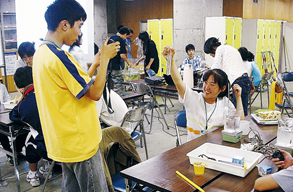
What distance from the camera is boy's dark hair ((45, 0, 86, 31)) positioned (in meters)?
1.49

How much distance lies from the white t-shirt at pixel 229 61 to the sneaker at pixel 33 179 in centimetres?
259

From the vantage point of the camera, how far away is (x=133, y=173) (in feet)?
5.22

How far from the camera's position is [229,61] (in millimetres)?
4105

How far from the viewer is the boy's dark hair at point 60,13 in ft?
4.90

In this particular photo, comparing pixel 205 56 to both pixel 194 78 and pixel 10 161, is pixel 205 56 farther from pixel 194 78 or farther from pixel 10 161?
pixel 10 161

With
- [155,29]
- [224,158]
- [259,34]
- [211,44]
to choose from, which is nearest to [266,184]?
[224,158]

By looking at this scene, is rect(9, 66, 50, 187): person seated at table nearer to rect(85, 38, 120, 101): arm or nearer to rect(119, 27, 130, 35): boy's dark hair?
rect(85, 38, 120, 101): arm

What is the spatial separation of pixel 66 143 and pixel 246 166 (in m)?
0.93

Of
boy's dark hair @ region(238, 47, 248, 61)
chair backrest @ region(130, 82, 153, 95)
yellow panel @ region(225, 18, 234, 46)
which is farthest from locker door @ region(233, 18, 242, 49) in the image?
chair backrest @ region(130, 82, 153, 95)

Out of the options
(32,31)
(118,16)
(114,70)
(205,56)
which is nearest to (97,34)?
(118,16)

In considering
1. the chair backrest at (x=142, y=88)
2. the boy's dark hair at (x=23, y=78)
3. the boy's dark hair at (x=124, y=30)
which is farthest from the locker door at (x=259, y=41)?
the boy's dark hair at (x=23, y=78)

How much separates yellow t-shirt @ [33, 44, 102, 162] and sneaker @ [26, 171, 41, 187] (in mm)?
1647

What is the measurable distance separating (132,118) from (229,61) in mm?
1736

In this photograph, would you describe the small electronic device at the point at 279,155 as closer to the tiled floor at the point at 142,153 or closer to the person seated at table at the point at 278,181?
the person seated at table at the point at 278,181
